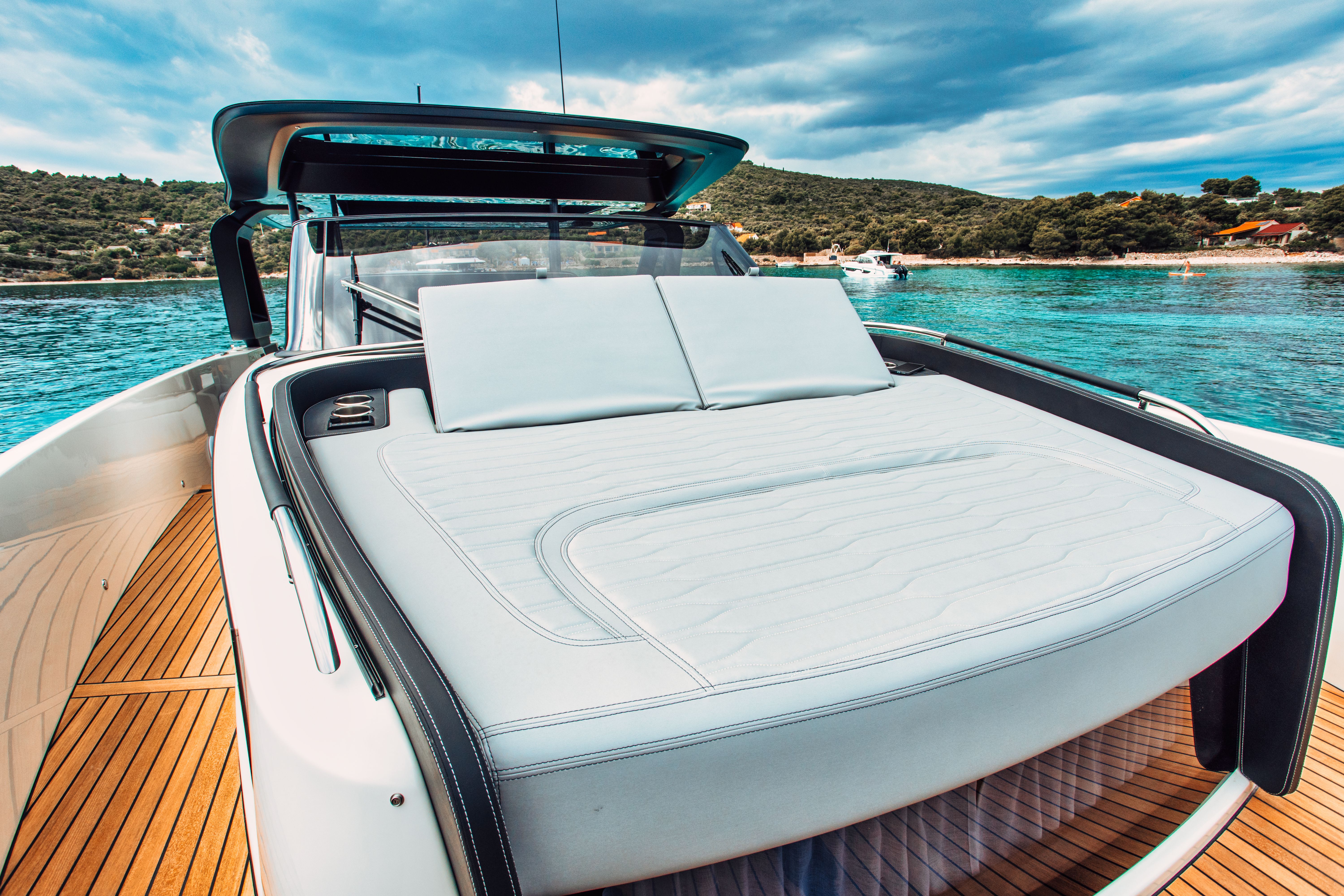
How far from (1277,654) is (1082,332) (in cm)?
1784

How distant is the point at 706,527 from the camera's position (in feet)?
2.74

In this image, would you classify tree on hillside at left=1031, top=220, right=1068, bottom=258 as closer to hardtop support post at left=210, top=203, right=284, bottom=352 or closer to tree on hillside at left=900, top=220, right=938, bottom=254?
tree on hillside at left=900, top=220, right=938, bottom=254

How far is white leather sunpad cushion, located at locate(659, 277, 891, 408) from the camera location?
151 centimetres

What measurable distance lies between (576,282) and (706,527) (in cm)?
90

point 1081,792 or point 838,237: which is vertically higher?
point 838,237

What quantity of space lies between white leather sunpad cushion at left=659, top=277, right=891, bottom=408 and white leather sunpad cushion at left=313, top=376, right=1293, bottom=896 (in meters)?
0.40

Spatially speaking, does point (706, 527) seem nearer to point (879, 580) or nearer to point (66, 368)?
point (879, 580)

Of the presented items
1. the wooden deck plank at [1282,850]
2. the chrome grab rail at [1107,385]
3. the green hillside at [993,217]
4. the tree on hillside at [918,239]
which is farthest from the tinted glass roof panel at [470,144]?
the tree on hillside at [918,239]

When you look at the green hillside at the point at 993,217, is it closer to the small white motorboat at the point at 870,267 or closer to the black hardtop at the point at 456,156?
the small white motorboat at the point at 870,267

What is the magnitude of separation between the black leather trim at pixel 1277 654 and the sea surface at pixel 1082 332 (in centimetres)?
577

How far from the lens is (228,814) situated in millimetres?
1080

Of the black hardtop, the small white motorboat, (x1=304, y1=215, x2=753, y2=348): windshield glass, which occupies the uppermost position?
the small white motorboat

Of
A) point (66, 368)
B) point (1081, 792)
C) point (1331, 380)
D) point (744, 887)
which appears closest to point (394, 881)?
point (744, 887)

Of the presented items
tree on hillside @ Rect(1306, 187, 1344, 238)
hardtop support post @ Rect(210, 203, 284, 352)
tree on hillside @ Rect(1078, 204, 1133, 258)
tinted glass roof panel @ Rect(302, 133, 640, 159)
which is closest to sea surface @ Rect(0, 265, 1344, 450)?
tree on hillside @ Rect(1078, 204, 1133, 258)
